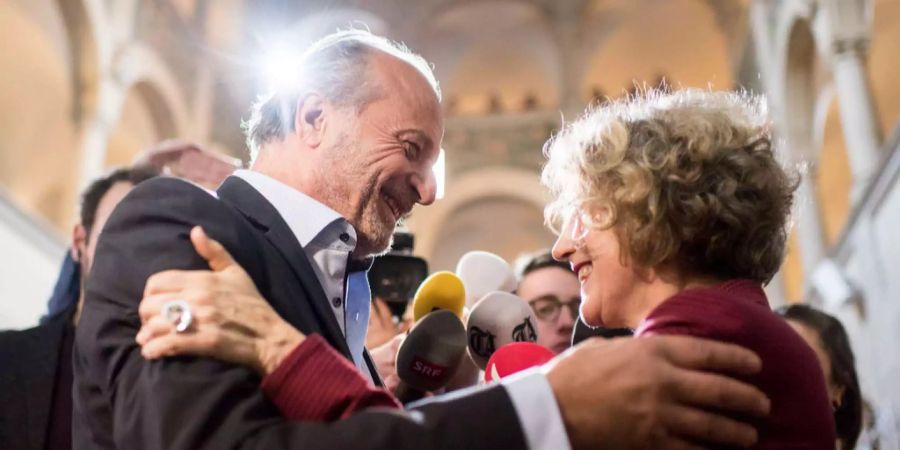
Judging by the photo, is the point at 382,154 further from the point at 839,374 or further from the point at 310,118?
the point at 839,374

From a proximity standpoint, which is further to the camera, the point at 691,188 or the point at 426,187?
the point at 426,187

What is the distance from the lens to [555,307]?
134 inches

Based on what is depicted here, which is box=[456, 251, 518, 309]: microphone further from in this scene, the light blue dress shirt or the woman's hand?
the woman's hand

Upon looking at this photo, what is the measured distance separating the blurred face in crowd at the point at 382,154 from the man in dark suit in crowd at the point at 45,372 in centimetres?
95

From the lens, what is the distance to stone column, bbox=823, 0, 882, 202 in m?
8.10

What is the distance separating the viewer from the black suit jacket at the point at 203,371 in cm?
114

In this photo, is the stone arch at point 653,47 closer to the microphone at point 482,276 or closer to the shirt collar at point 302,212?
the microphone at point 482,276

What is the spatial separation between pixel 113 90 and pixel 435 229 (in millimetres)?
7259

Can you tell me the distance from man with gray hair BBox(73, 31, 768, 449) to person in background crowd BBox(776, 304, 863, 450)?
164cm

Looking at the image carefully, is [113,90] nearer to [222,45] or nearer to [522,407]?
[222,45]

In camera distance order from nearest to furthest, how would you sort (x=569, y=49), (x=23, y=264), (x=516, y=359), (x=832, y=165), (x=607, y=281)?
(x=607, y=281) < (x=516, y=359) < (x=23, y=264) < (x=832, y=165) < (x=569, y=49)

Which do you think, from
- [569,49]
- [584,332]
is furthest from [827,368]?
[569,49]

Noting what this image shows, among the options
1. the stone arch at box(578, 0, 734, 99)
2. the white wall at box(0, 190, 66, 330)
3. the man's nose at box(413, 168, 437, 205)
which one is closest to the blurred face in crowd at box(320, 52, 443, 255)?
the man's nose at box(413, 168, 437, 205)

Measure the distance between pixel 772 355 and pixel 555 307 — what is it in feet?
6.87
